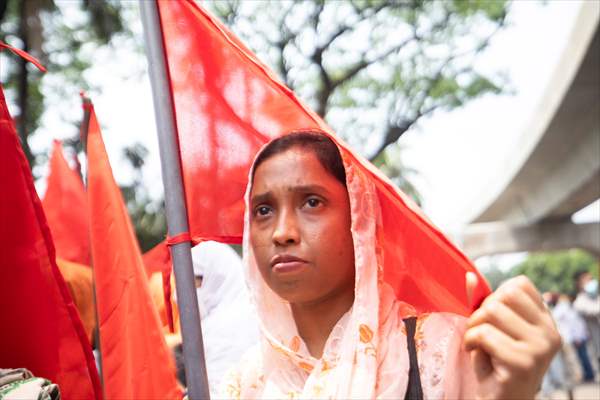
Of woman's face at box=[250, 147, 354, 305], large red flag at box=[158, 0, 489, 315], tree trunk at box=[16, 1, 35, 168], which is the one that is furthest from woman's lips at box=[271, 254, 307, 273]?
tree trunk at box=[16, 1, 35, 168]

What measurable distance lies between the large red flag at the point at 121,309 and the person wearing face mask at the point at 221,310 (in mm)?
1214

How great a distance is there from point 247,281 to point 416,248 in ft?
1.74

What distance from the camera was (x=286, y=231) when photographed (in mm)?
1854

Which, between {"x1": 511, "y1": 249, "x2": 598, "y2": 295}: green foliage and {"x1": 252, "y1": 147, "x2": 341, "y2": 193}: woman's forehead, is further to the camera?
{"x1": 511, "y1": 249, "x2": 598, "y2": 295}: green foliage

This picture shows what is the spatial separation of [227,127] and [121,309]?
0.68m

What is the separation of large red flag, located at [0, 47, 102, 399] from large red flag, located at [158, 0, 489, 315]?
0.41m

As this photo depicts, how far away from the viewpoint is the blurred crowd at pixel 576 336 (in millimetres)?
10153

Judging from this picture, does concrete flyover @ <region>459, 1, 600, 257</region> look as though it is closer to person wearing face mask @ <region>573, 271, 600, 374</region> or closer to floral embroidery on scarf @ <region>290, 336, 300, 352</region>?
person wearing face mask @ <region>573, 271, 600, 374</region>

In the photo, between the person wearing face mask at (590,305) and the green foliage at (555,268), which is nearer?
the person wearing face mask at (590,305)

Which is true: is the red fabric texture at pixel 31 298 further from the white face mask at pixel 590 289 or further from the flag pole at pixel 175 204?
the white face mask at pixel 590 289

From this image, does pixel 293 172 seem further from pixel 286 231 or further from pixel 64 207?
pixel 64 207

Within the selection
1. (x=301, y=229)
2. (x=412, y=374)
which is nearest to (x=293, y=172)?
(x=301, y=229)

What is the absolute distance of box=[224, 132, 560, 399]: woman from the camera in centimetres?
168

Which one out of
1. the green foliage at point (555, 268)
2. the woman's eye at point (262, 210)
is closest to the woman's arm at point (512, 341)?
the woman's eye at point (262, 210)
